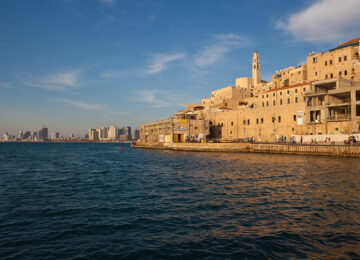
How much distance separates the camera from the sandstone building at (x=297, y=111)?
48.8 m

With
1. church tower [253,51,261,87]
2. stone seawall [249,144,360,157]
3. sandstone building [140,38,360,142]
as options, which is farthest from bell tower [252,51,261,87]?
stone seawall [249,144,360,157]

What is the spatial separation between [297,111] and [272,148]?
1420 centimetres

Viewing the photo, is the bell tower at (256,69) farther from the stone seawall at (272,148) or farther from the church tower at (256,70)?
the stone seawall at (272,148)

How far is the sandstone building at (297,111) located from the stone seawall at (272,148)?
7.04 metres


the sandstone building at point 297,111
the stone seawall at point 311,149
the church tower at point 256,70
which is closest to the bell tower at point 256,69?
the church tower at point 256,70

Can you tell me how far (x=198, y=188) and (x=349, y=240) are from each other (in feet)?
32.5

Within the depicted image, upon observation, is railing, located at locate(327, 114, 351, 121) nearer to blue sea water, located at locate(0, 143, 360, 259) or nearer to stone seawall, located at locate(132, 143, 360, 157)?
stone seawall, located at locate(132, 143, 360, 157)

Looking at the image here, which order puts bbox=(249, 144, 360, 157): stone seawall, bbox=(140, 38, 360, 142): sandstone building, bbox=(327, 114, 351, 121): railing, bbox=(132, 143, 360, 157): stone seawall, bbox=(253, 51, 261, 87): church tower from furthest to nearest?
bbox=(253, 51, 261, 87): church tower
bbox=(140, 38, 360, 142): sandstone building
bbox=(327, 114, 351, 121): railing
bbox=(132, 143, 360, 157): stone seawall
bbox=(249, 144, 360, 157): stone seawall

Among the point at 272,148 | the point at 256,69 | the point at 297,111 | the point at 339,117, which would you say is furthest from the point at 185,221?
the point at 256,69

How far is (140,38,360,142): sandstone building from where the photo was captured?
48781mm

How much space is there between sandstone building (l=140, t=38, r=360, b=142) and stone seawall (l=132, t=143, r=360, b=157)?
23.1 feet

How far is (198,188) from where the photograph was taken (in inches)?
669

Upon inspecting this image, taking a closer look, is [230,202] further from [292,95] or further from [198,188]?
[292,95]

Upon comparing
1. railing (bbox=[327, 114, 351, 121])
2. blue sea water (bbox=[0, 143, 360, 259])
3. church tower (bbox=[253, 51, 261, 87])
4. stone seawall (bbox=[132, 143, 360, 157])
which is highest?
church tower (bbox=[253, 51, 261, 87])
